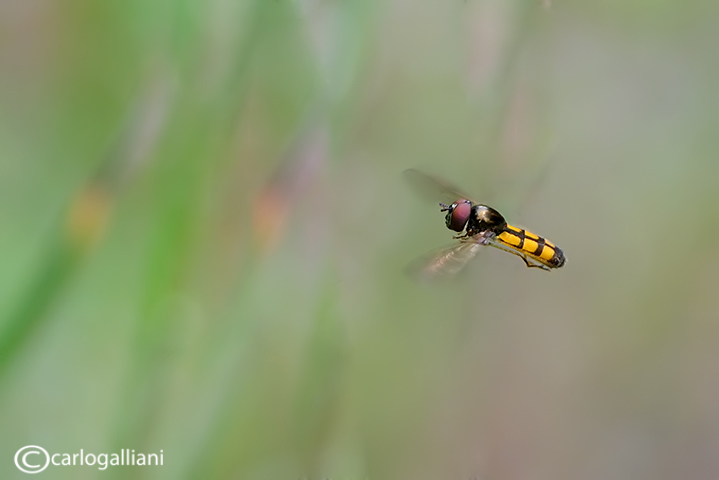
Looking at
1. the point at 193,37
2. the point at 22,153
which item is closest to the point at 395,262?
the point at 193,37

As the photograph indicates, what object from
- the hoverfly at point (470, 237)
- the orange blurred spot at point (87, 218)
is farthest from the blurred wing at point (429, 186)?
the orange blurred spot at point (87, 218)
